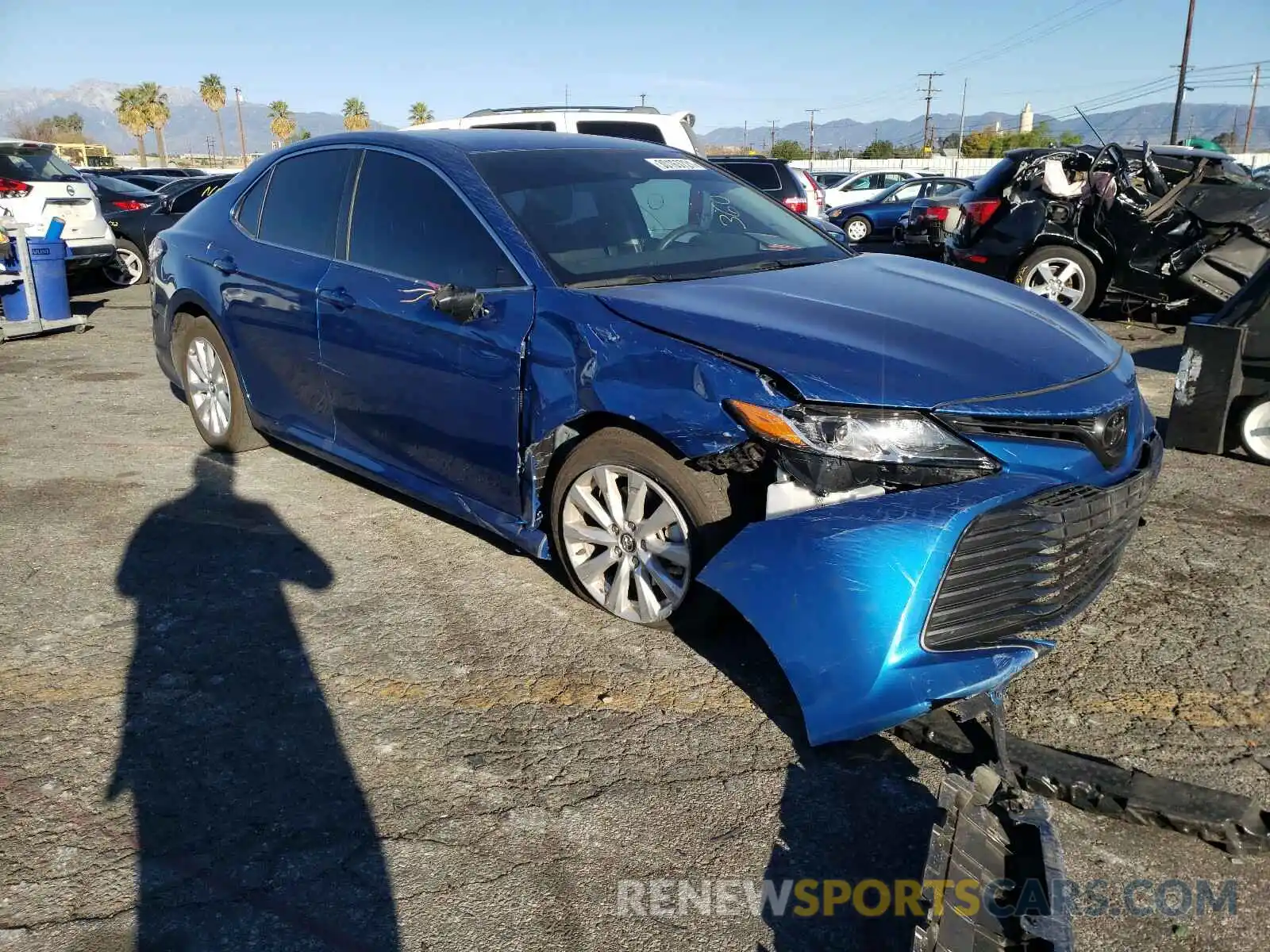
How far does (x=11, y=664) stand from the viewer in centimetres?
338

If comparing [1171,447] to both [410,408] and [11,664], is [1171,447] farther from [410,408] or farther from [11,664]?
[11,664]

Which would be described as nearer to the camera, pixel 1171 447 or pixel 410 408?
pixel 410 408

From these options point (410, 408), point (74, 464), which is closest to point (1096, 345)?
point (410, 408)

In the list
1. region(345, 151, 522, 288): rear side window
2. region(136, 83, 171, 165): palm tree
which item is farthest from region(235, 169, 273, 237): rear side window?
region(136, 83, 171, 165): palm tree

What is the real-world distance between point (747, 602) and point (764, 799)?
51 centimetres

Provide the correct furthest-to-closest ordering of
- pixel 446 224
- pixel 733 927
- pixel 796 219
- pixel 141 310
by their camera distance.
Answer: pixel 141 310
pixel 796 219
pixel 446 224
pixel 733 927

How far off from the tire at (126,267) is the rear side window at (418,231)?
11072mm

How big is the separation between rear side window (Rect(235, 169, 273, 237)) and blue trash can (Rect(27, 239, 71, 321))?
6199 millimetres

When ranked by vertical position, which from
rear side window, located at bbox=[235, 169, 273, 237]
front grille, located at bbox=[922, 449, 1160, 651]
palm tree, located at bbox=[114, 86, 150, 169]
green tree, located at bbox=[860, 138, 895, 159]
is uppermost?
palm tree, located at bbox=[114, 86, 150, 169]

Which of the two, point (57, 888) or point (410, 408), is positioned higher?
point (410, 408)

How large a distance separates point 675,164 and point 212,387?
2805 millimetres

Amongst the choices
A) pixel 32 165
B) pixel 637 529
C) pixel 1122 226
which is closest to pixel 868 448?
pixel 637 529

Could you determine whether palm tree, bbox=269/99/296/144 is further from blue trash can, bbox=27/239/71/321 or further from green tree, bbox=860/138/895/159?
blue trash can, bbox=27/239/71/321

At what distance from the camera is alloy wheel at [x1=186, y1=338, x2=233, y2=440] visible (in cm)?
536
